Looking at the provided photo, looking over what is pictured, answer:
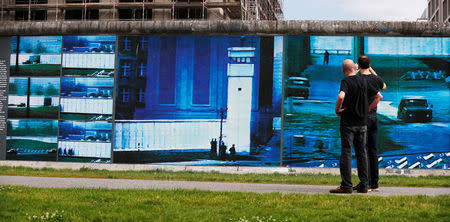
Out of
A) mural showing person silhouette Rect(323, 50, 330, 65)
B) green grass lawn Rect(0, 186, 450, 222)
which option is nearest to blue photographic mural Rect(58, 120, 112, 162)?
mural showing person silhouette Rect(323, 50, 330, 65)

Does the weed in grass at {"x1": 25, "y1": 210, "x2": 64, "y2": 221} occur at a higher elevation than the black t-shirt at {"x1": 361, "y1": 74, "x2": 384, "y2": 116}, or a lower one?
lower

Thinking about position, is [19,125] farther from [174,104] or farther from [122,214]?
[122,214]

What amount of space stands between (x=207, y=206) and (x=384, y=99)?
41.8 ft

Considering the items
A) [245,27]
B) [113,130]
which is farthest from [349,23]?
[113,130]

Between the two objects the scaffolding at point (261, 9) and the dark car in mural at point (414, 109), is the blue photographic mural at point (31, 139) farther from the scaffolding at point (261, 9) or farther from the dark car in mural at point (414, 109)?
the scaffolding at point (261, 9)

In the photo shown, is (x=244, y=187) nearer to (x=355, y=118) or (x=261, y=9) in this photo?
(x=355, y=118)

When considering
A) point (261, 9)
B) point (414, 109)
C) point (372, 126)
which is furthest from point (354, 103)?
point (261, 9)

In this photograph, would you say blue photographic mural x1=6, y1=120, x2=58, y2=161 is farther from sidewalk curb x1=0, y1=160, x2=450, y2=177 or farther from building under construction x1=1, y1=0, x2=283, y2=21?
building under construction x1=1, y1=0, x2=283, y2=21

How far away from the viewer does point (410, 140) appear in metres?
17.6

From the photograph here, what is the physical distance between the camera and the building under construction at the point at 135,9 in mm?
37906

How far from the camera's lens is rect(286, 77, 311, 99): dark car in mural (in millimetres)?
17969

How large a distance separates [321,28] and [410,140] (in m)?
4.46

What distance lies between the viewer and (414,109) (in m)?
17.8

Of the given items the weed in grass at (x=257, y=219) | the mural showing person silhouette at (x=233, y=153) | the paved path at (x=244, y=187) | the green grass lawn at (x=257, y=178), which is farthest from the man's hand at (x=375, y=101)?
the mural showing person silhouette at (x=233, y=153)
